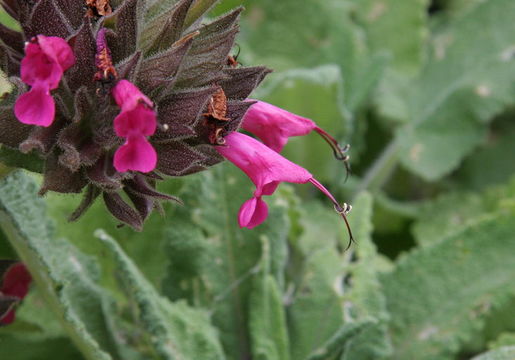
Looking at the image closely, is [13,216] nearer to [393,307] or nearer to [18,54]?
[18,54]

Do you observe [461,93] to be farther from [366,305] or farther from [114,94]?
[114,94]

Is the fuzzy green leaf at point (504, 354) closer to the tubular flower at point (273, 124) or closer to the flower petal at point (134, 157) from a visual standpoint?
the tubular flower at point (273, 124)

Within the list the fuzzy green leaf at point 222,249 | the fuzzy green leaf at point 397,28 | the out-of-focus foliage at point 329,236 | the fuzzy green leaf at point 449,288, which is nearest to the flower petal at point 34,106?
the out-of-focus foliage at point 329,236

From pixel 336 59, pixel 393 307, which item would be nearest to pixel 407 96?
pixel 336 59

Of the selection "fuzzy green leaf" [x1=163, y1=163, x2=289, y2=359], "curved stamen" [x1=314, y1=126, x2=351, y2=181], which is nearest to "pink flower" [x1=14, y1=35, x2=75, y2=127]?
"curved stamen" [x1=314, y1=126, x2=351, y2=181]

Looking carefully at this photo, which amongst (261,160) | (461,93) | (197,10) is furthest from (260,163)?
(461,93)

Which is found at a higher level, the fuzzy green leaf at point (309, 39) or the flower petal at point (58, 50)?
the flower petal at point (58, 50)

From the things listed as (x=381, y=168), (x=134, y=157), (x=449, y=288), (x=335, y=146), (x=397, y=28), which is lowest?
(x=381, y=168)
